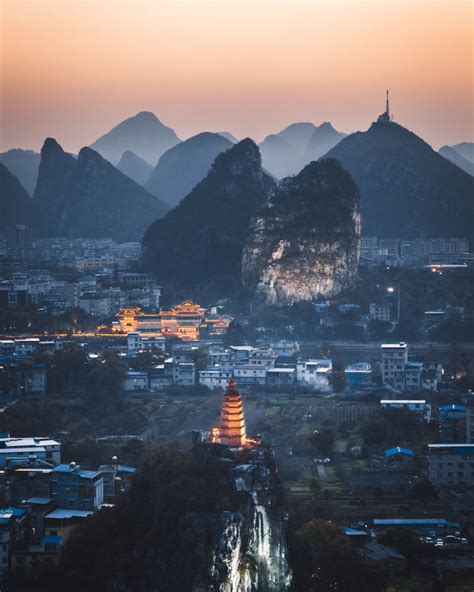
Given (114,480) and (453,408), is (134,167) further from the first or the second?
(114,480)

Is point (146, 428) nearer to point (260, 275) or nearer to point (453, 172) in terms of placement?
point (260, 275)

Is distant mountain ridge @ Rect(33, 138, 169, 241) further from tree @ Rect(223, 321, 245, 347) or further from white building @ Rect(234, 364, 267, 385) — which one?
white building @ Rect(234, 364, 267, 385)


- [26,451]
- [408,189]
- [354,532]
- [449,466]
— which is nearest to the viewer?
[354,532]

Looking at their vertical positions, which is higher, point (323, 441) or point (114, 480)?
point (323, 441)

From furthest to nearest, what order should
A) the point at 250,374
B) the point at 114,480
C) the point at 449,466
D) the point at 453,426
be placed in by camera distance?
1. the point at 250,374
2. the point at 453,426
3. the point at 449,466
4. the point at 114,480

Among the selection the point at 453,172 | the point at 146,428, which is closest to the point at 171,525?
the point at 146,428

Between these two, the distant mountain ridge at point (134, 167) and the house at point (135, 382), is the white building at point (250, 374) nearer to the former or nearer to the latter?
the house at point (135, 382)

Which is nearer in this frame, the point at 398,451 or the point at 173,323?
the point at 398,451

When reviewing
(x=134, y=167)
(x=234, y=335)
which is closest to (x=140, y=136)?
(x=134, y=167)
